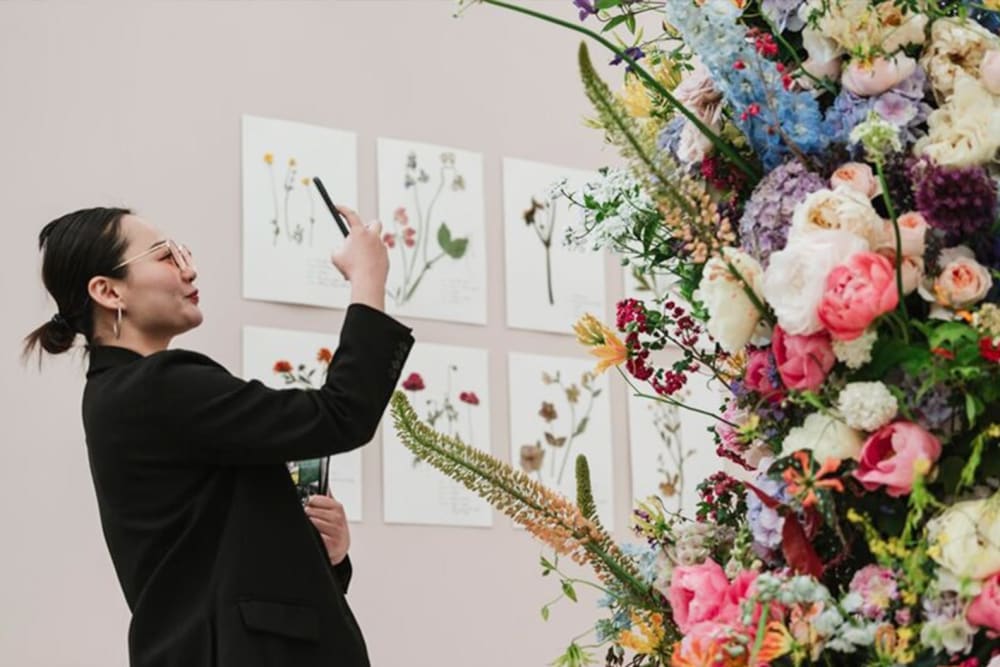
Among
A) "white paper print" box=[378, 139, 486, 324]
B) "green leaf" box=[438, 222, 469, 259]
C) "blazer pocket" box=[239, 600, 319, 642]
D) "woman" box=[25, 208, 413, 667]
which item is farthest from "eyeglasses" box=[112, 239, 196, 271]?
"green leaf" box=[438, 222, 469, 259]

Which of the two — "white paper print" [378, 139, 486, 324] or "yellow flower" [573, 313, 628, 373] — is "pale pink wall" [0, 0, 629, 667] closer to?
"white paper print" [378, 139, 486, 324]

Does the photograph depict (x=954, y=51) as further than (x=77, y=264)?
No

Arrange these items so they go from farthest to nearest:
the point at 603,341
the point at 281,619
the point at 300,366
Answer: the point at 300,366, the point at 281,619, the point at 603,341

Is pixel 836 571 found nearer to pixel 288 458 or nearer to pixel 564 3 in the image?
pixel 288 458

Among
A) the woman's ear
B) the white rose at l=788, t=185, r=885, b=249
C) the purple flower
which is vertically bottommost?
the white rose at l=788, t=185, r=885, b=249

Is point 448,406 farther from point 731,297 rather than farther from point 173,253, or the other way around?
point 731,297

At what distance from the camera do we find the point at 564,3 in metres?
4.02

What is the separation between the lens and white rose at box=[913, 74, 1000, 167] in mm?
1171

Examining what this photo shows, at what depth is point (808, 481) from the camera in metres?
1.10

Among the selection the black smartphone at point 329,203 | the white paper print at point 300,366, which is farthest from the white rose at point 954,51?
the white paper print at point 300,366

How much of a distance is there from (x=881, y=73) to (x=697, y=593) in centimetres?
43

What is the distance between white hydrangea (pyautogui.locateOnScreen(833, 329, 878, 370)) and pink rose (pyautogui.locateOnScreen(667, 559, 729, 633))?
20 centimetres

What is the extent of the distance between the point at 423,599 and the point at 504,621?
0.21 m

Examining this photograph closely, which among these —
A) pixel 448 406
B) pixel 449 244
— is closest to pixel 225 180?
pixel 449 244
